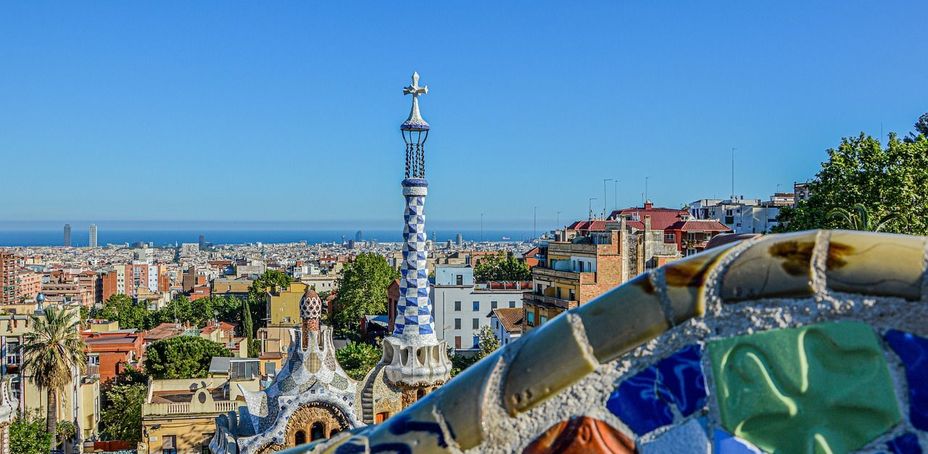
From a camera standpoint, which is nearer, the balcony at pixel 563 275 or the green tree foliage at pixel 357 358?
the balcony at pixel 563 275

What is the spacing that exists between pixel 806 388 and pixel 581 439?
490 mm

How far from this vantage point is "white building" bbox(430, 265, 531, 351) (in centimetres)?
4581

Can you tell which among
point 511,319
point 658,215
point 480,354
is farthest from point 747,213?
point 480,354

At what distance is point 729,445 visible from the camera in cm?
197

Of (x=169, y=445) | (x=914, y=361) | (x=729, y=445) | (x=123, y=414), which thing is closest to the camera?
(x=914, y=361)

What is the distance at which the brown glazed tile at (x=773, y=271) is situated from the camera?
1.91 m

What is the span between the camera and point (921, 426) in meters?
1.88

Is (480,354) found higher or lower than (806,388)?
lower

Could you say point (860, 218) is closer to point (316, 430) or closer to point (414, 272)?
point (414, 272)

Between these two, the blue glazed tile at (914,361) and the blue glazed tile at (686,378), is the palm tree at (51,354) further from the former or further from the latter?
the blue glazed tile at (914,361)

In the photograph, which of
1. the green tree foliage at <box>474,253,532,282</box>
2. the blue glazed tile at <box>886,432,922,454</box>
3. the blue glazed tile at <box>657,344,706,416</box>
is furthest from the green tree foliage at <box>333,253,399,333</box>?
the blue glazed tile at <box>886,432,922,454</box>

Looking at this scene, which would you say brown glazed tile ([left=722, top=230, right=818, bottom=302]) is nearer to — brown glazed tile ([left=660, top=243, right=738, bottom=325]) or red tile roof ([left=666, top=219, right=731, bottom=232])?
brown glazed tile ([left=660, top=243, right=738, bottom=325])

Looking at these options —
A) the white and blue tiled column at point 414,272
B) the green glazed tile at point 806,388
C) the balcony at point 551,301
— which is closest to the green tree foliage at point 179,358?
the balcony at point 551,301

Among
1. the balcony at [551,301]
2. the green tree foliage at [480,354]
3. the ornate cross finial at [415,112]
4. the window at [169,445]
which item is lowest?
the window at [169,445]
